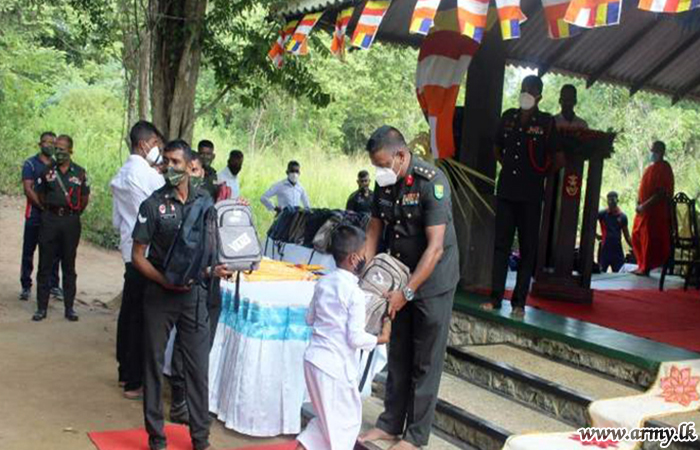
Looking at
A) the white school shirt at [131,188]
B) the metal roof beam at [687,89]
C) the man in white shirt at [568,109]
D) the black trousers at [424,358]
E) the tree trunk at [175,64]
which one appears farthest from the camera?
the metal roof beam at [687,89]

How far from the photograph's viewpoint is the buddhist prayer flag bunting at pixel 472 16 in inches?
203

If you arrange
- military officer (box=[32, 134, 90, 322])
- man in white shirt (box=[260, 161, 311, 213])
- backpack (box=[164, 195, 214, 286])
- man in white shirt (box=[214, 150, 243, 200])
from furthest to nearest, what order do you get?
man in white shirt (box=[260, 161, 311, 213]) → man in white shirt (box=[214, 150, 243, 200]) → military officer (box=[32, 134, 90, 322]) → backpack (box=[164, 195, 214, 286])

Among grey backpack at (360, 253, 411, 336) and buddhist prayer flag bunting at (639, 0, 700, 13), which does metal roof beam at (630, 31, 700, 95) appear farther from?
grey backpack at (360, 253, 411, 336)

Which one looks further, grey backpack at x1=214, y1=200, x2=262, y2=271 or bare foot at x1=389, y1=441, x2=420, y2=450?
grey backpack at x1=214, y1=200, x2=262, y2=271

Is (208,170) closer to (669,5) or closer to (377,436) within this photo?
(377,436)

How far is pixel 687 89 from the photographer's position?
34.7ft

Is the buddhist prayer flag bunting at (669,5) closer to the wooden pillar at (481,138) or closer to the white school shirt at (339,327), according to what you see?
the white school shirt at (339,327)

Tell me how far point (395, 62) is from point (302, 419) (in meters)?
17.9

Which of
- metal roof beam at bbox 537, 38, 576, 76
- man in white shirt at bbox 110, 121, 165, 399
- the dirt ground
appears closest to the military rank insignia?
the dirt ground

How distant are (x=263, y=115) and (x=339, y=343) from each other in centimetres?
1882

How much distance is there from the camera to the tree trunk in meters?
8.96

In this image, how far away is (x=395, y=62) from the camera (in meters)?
22.4

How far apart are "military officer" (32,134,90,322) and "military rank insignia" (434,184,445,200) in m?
5.17

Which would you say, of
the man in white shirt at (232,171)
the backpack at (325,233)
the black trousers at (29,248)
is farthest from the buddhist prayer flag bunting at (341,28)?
the black trousers at (29,248)
